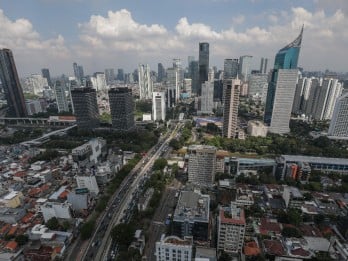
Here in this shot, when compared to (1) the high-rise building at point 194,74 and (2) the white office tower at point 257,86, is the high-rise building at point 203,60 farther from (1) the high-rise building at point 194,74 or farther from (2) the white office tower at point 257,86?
(2) the white office tower at point 257,86

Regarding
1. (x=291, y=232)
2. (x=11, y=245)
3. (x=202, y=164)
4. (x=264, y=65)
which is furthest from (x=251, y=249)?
(x=264, y=65)

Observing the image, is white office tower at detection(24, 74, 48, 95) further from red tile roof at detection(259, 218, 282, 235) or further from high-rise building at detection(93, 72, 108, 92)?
red tile roof at detection(259, 218, 282, 235)

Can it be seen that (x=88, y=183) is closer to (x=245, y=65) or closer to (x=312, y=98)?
(x=312, y=98)

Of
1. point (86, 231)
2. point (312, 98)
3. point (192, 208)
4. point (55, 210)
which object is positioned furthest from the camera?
point (312, 98)

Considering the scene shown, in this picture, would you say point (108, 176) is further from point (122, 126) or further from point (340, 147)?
point (340, 147)

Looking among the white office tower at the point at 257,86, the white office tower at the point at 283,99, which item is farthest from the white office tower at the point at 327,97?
the white office tower at the point at 257,86

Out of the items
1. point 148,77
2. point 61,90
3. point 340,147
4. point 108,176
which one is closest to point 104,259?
point 108,176

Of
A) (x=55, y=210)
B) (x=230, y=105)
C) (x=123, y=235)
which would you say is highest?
(x=230, y=105)
